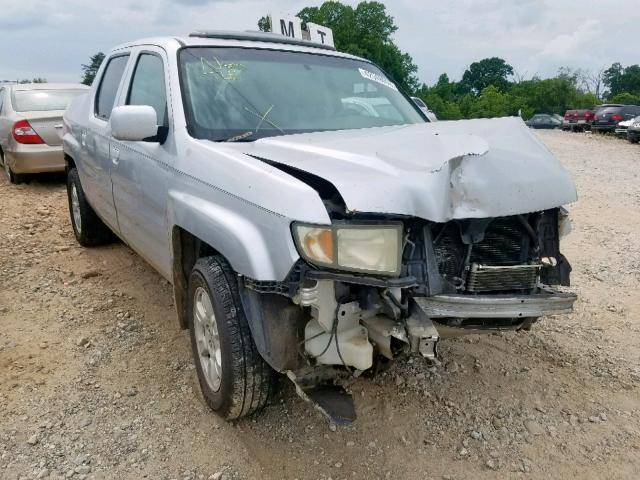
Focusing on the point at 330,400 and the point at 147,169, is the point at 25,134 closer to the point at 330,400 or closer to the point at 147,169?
the point at 147,169

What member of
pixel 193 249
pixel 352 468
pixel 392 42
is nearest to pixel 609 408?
pixel 352 468

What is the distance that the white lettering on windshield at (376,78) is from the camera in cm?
395

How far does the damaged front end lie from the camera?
7.19 feet

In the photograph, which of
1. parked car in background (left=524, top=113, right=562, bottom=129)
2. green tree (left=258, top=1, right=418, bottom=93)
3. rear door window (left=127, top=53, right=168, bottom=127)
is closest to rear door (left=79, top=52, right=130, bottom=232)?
rear door window (left=127, top=53, right=168, bottom=127)

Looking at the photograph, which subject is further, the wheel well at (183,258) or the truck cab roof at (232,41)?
the truck cab roof at (232,41)

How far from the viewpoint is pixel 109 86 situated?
4.47m

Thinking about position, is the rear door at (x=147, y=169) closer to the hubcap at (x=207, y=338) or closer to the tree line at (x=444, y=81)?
the hubcap at (x=207, y=338)

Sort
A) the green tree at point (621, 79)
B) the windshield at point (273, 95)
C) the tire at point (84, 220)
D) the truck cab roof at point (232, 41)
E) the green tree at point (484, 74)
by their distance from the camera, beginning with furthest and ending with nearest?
the green tree at point (484, 74)
the green tree at point (621, 79)
the tire at point (84, 220)
the truck cab roof at point (232, 41)
the windshield at point (273, 95)

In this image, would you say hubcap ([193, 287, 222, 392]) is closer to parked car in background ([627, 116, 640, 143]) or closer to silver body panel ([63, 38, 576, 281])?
silver body panel ([63, 38, 576, 281])

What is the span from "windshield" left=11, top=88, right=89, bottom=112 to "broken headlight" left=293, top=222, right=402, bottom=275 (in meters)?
7.35

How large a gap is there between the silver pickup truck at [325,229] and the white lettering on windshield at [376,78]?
79cm

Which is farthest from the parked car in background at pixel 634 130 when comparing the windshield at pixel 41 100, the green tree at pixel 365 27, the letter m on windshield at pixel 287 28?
the green tree at pixel 365 27

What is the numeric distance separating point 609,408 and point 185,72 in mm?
2904

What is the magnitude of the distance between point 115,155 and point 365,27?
46344mm
